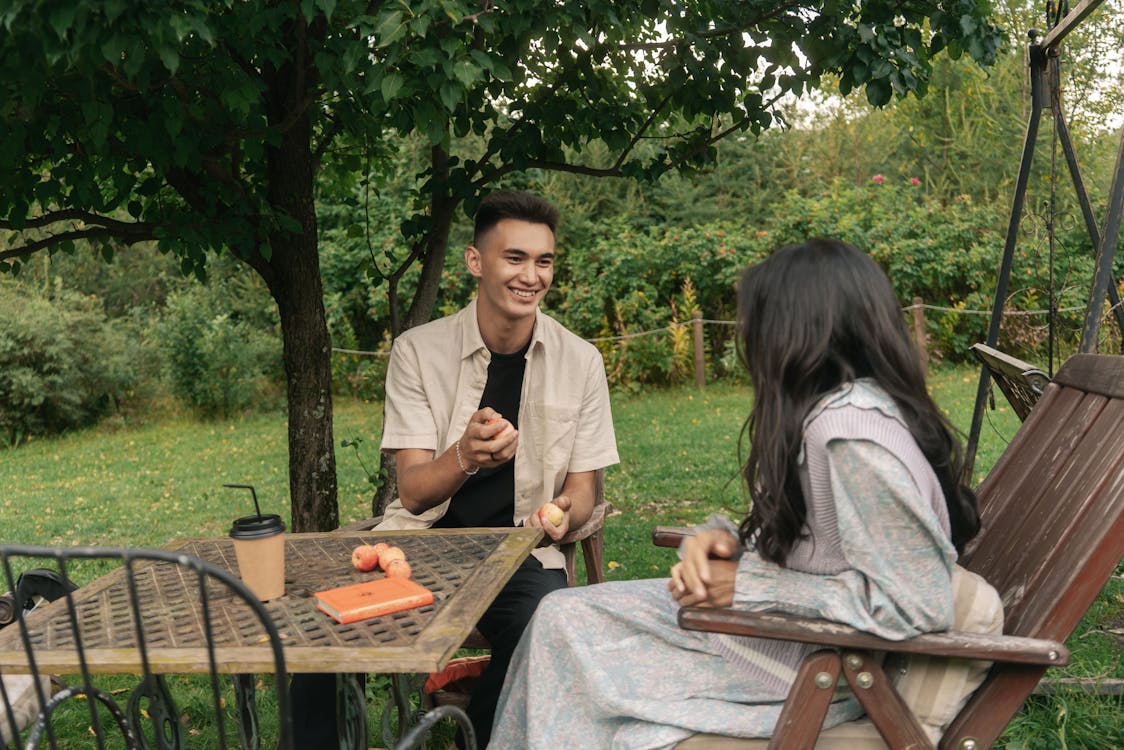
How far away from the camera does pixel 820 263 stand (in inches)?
72.4

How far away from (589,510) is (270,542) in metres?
1.28

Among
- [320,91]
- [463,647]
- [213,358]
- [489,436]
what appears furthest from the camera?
[213,358]

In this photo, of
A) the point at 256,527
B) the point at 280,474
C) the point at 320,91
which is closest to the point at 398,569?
the point at 256,527

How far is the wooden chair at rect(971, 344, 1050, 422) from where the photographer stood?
2985 millimetres

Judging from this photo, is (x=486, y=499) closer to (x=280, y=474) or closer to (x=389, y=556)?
(x=389, y=556)

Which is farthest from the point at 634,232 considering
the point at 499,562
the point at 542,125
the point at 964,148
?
the point at 499,562

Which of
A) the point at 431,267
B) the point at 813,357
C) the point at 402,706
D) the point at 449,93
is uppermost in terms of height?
the point at 449,93

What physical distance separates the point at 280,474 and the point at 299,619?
684cm

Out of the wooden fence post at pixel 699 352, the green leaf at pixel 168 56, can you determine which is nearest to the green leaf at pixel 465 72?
→ the green leaf at pixel 168 56

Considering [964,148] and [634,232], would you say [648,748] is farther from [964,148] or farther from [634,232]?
[964,148]

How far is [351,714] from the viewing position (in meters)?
2.34

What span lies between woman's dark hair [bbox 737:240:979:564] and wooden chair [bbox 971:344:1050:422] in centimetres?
117

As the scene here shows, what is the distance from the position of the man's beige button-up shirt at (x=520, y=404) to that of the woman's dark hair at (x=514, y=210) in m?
0.27

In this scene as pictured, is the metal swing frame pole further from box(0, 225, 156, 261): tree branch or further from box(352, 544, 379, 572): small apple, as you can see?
box(0, 225, 156, 261): tree branch
